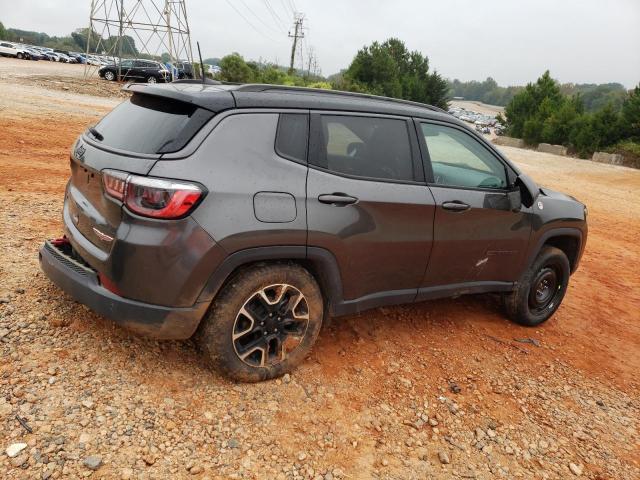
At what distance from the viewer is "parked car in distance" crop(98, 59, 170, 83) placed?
30469mm

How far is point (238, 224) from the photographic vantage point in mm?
2693

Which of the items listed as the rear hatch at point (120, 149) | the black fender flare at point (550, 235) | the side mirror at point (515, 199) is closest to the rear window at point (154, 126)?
the rear hatch at point (120, 149)

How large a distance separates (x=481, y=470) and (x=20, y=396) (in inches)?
97.8

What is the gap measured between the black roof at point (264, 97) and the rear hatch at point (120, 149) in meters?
0.05

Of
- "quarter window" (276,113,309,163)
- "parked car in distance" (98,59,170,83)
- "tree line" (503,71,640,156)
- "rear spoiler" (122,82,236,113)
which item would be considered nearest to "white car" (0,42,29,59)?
→ "parked car in distance" (98,59,170,83)

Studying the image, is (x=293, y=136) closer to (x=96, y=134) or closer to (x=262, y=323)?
(x=262, y=323)

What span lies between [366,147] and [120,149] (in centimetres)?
151

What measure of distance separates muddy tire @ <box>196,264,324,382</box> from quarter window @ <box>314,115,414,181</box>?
0.73 m

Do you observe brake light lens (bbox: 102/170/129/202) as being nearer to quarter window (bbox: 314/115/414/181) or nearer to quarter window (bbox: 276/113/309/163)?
quarter window (bbox: 276/113/309/163)

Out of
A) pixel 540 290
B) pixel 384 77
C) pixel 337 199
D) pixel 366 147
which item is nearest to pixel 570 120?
pixel 384 77

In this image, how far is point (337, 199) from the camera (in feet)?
9.96

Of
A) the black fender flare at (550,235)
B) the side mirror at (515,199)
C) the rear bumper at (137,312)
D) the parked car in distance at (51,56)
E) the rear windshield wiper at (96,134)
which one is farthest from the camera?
the parked car in distance at (51,56)

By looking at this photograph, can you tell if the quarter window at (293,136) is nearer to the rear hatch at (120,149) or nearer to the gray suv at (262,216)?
the gray suv at (262,216)

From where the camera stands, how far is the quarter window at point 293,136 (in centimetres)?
294
